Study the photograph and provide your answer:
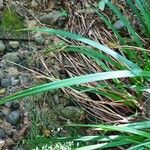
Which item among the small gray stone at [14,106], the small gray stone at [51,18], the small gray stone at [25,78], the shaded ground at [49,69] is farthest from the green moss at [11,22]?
the small gray stone at [14,106]

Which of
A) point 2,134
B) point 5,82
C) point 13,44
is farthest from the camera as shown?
point 13,44

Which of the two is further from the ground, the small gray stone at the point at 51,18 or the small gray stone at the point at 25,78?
the small gray stone at the point at 51,18

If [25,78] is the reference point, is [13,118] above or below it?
below

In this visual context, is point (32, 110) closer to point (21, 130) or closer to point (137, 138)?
point (21, 130)

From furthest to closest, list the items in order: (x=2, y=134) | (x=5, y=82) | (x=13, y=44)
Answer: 1. (x=13, y=44)
2. (x=5, y=82)
3. (x=2, y=134)

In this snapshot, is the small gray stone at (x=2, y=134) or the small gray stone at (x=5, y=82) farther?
the small gray stone at (x=5, y=82)

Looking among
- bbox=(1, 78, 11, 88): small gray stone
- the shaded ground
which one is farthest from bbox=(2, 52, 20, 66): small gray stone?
bbox=(1, 78, 11, 88): small gray stone

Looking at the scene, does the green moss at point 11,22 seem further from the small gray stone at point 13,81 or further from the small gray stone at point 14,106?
the small gray stone at point 14,106

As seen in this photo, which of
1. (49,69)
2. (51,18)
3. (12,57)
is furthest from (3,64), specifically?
(51,18)

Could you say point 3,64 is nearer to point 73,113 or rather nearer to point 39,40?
point 39,40
